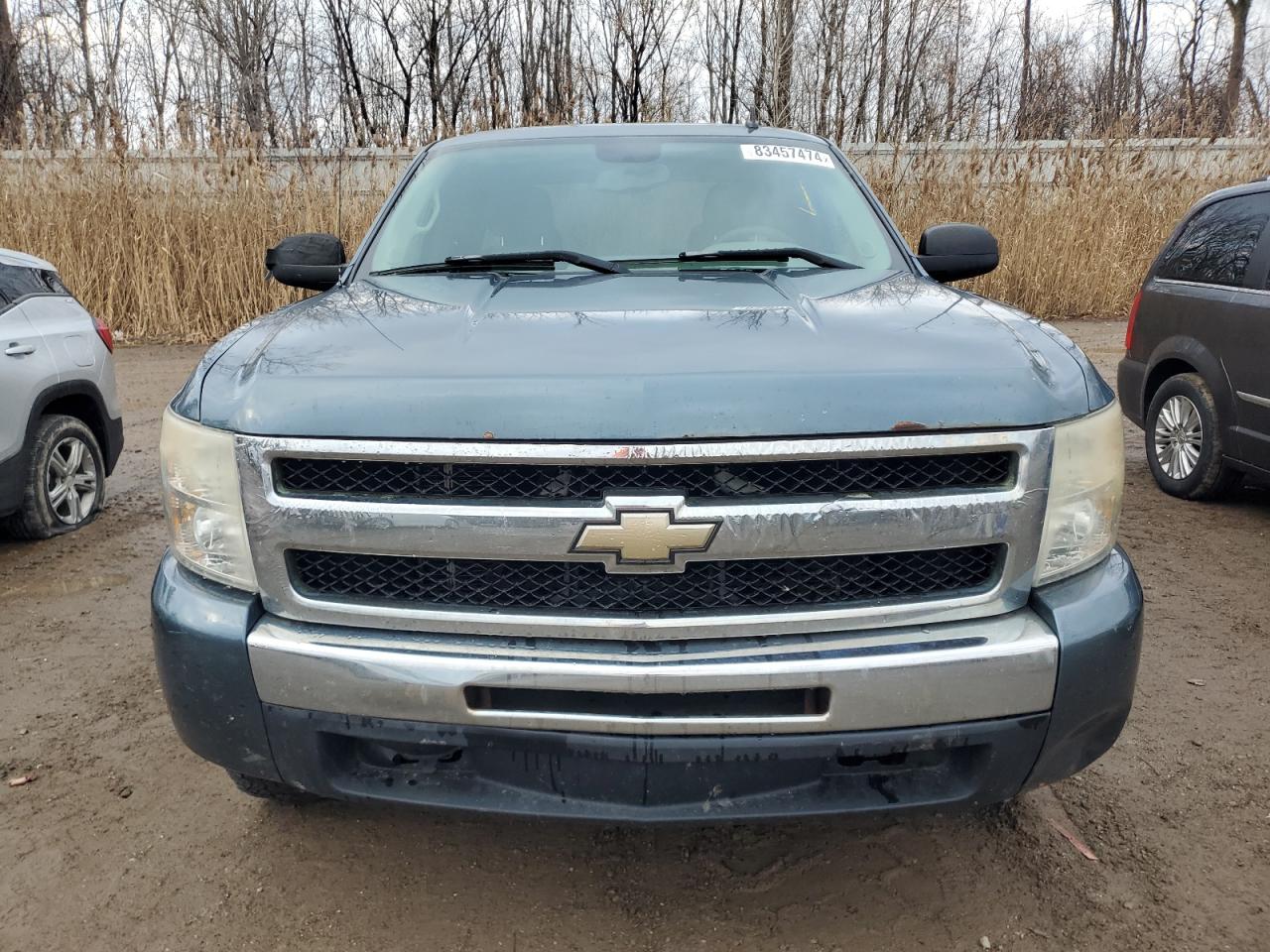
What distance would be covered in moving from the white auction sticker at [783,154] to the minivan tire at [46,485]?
3.75 metres

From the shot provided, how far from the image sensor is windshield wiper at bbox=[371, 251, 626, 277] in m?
2.65

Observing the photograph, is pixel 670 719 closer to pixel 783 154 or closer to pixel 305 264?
pixel 305 264

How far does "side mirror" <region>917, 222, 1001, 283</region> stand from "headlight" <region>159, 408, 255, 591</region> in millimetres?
2245

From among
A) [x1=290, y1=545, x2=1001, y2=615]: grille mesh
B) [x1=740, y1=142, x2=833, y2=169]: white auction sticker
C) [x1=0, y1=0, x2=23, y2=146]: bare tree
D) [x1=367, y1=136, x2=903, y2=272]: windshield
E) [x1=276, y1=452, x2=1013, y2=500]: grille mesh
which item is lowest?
Answer: [x1=290, y1=545, x2=1001, y2=615]: grille mesh

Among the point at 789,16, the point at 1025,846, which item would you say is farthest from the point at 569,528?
the point at 789,16

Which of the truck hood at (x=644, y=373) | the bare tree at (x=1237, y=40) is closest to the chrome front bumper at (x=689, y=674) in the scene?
the truck hood at (x=644, y=373)

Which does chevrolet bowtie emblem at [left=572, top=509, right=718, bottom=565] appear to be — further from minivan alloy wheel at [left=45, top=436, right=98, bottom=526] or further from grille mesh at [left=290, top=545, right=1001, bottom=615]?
minivan alloy wheel at [left=45, top=436, right=98, bottom=526]

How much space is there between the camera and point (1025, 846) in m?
2.36

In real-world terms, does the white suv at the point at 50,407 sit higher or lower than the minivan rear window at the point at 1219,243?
lower

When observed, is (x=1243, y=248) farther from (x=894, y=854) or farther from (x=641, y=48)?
(x=641, y=48)

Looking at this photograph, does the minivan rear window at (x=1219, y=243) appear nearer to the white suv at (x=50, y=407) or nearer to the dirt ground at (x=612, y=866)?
the dirt ground at (x=612, y=866)

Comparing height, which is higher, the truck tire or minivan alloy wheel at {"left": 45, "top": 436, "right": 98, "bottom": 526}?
the truck tire

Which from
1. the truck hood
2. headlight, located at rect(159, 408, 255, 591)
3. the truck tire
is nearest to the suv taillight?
the truck hood

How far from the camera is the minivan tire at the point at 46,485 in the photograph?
474 cm
